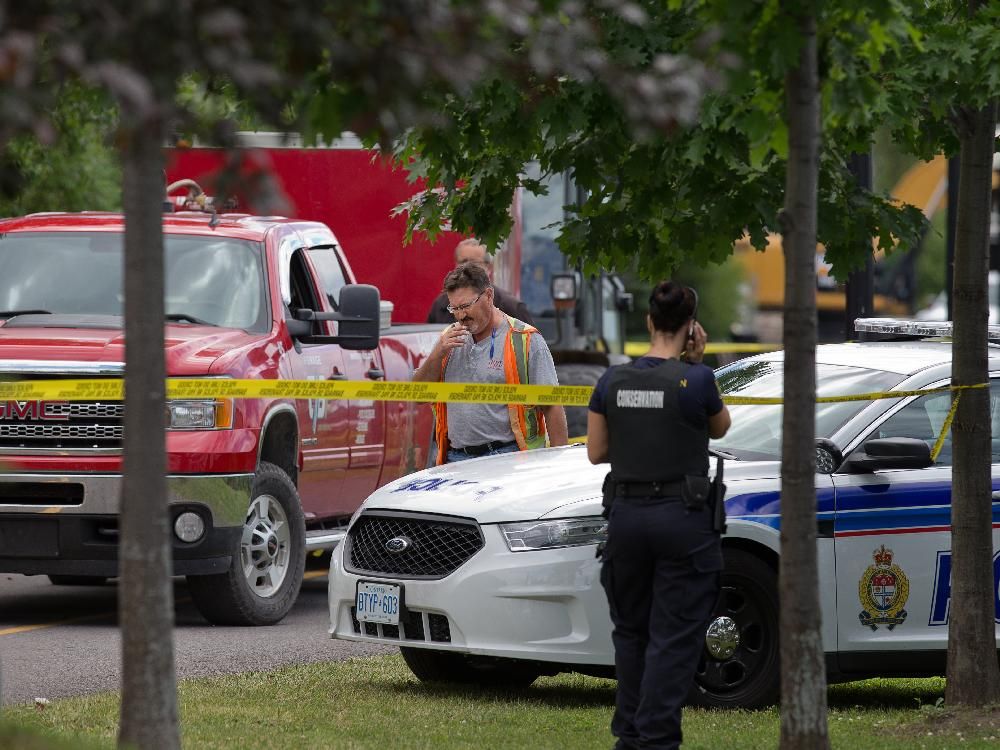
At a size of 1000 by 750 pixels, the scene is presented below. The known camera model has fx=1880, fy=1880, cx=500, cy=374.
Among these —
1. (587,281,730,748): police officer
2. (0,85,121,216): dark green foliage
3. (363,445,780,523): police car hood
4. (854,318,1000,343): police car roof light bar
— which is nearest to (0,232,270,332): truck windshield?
(363,445,780,523): police car hood

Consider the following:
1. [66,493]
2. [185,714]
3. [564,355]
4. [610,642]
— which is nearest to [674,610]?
[610,642]

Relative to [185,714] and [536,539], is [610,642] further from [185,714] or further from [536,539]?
[185,714]

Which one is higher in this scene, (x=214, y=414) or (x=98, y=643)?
(x=214, y=414)

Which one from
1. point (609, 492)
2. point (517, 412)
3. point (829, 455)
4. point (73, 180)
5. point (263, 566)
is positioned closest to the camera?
point (609, 492)

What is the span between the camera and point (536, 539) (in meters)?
7.85

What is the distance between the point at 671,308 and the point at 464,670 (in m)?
2.69

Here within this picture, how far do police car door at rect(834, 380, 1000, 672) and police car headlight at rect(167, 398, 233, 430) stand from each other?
3723mm

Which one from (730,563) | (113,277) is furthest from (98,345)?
(730,563)

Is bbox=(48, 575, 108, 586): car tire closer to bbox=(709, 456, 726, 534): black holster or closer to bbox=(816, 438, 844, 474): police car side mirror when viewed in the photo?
bbox=(816, 438, 844, 474): police car side mirror

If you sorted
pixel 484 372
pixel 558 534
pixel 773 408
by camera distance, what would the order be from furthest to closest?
pixel 484 372, pixel 773 408, pixel 558 534

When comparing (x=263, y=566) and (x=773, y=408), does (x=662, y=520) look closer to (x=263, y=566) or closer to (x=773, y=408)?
(x=773, y=408)

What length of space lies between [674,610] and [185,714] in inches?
92.1

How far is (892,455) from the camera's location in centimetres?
786

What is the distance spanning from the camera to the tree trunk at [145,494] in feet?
15.1
